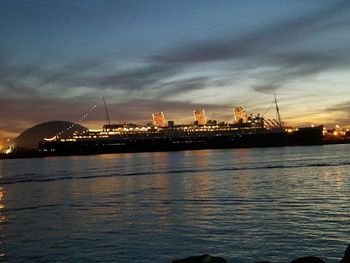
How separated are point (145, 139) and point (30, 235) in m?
167

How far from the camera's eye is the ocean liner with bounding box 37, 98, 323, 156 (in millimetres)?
188500

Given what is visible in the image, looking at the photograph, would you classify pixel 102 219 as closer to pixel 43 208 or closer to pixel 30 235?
pixel 30 235

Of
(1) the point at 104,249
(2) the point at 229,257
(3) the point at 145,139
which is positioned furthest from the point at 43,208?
(3) the point at 145,139

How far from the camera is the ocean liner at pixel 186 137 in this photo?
188 m

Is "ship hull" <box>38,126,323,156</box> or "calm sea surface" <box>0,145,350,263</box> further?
"ship hull" <box>38,126,323,156</box>

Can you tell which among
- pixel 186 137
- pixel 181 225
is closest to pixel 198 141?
pixel 186 137

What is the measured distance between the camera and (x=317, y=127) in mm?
189625

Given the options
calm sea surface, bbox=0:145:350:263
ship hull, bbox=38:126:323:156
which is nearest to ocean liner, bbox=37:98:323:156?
ship hull, bbox=38:126:323:156

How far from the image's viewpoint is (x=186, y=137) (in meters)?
190

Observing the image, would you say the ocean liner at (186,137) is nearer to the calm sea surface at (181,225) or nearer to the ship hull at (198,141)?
the ship hull at (198,141)

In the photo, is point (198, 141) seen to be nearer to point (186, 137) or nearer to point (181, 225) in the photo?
point (186, 137)

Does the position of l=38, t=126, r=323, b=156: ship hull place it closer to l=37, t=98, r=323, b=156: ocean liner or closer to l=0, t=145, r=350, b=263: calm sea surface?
l=37, t=98, r=323, b=156: ocean liner

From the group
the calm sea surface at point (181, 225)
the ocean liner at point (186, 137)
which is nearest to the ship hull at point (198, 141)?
the ocean liner at point (186, 137)

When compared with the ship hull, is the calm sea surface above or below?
below
